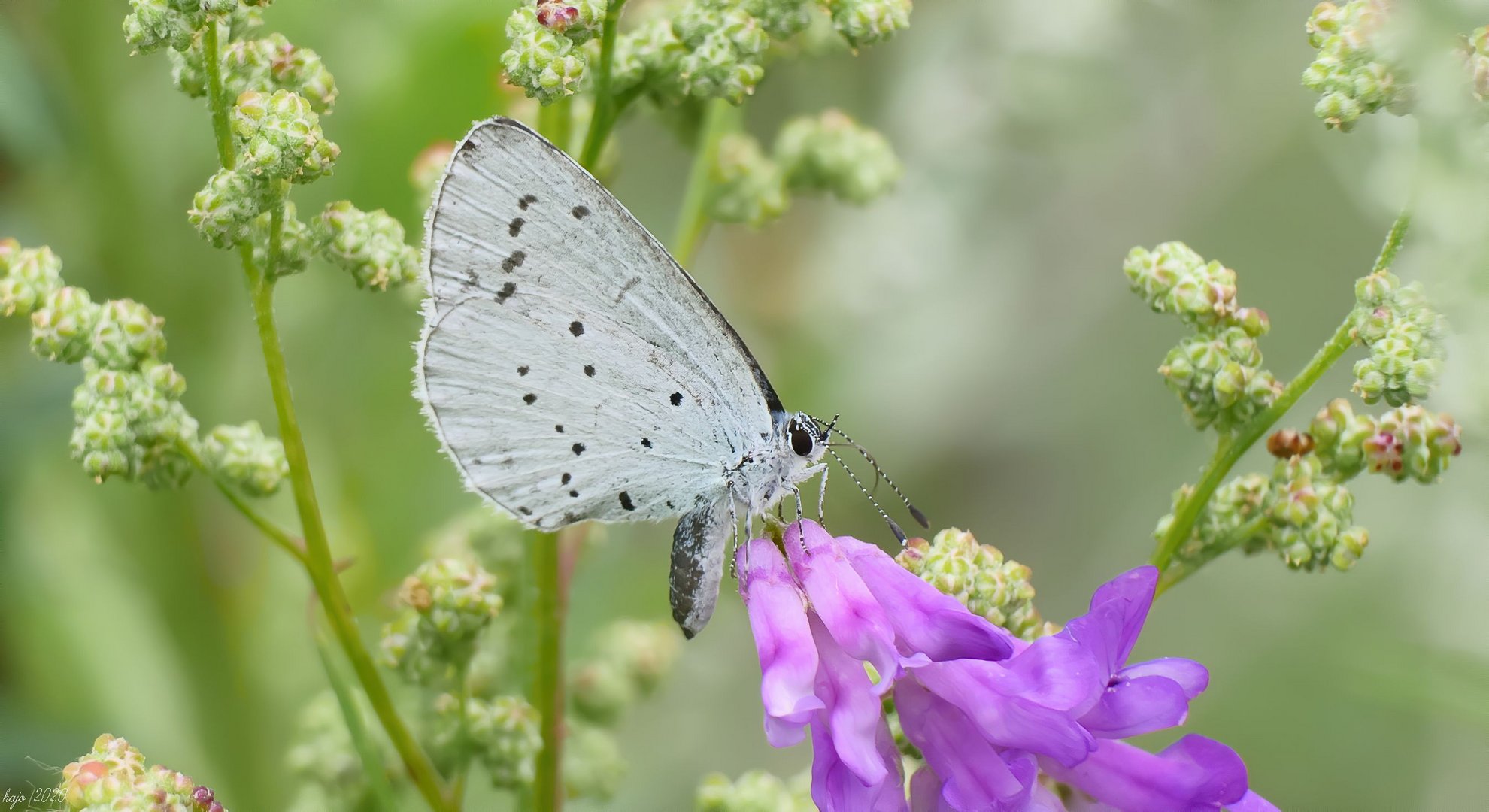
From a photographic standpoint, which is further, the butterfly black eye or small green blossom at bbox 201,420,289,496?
the butterfly black eye

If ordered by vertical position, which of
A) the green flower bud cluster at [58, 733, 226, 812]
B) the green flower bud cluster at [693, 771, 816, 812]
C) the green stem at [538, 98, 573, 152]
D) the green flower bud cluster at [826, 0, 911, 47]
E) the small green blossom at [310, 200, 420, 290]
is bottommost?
the green flower bud cluster at [58, 733, 226, 812]

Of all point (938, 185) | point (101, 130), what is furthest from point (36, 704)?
point (938, 185)

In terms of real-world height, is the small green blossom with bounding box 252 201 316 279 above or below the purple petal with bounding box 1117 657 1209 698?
above

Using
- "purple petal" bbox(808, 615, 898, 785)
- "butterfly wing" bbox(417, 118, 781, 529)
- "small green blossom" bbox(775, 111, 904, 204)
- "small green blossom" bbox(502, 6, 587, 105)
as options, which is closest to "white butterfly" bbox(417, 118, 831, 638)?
"butterfly wing" bbox(417, 118, 781, 529)

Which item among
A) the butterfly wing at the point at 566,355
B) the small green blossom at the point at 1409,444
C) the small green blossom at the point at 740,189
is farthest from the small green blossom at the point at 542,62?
the small green blossom at the point at 1409,444

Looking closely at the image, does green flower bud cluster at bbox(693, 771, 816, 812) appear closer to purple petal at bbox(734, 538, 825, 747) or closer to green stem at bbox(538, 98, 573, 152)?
purple petal at bbox(734, 538, 825, 747)

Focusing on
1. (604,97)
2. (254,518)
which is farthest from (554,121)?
(254,518)
